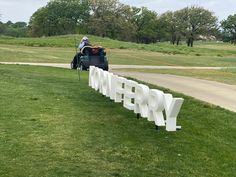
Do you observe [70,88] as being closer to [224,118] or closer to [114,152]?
[224,118]

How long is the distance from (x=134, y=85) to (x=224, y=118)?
1957mm

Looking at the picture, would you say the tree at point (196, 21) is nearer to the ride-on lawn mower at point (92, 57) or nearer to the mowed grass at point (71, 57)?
the mowed grass at point (71, 57)

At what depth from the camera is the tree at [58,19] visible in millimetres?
99500

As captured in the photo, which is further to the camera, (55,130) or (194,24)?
(194,24)

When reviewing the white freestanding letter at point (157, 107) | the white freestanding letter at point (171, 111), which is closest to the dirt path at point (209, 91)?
the white freestanding letter at point (157, 107)

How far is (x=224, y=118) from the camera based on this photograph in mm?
10328

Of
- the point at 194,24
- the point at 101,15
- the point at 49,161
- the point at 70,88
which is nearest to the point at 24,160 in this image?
the point at 49,161

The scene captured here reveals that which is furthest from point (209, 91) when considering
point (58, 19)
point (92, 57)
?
point (58, 19)

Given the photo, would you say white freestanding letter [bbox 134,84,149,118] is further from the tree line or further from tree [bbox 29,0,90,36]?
tree [bbox 29,0,90,36]

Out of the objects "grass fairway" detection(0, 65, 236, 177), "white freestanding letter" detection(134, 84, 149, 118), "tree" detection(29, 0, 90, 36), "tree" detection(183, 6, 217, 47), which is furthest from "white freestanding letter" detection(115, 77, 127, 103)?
"tree" detection(183, 6, 217, 47)

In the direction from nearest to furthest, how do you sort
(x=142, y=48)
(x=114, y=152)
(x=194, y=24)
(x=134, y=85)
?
1. (x=114, y=152)
2. (x=134, y=85)
3. (x=142, y=48)
4. (x=194, y=24)

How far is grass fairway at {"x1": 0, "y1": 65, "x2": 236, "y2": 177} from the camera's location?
629 centimetres

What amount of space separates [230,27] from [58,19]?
43.0 metres

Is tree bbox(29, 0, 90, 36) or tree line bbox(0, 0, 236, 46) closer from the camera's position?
tree line bbox(0, 0, 236, 46)
